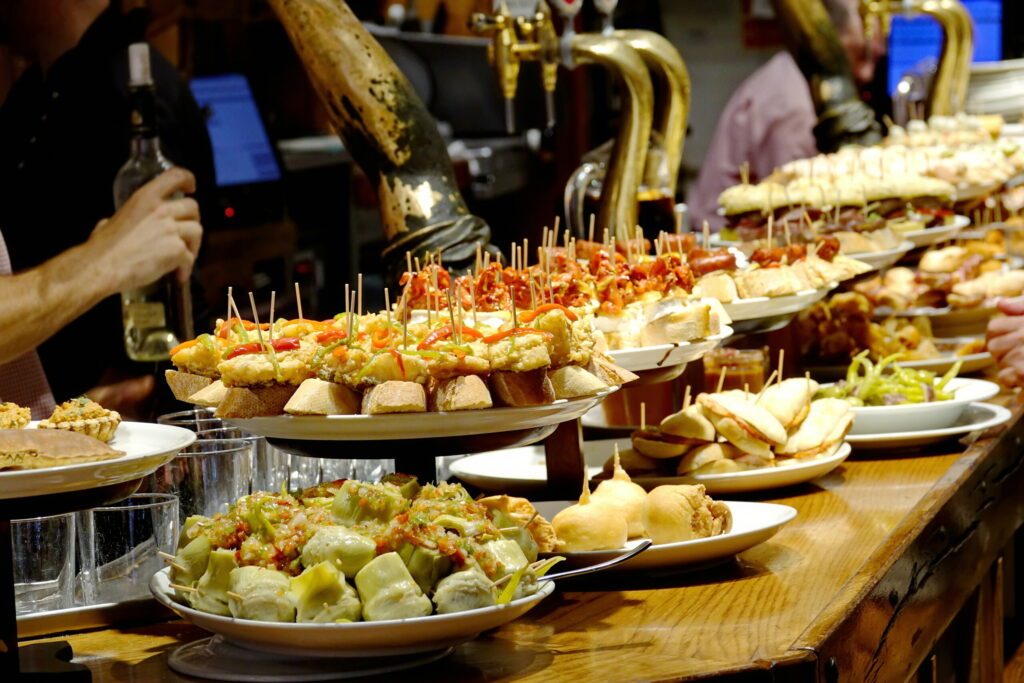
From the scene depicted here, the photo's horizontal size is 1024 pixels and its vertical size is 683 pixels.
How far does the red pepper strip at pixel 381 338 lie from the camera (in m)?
1.78

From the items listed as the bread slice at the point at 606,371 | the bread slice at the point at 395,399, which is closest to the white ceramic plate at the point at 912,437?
the bread slice at the point at 606,371

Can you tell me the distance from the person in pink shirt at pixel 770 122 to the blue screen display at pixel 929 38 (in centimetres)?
111

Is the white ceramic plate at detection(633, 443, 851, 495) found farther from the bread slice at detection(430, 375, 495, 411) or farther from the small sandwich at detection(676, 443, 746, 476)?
the bread slice at detection(430, 375, 495, 411)

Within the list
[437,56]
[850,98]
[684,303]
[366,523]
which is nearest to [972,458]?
[684,303]

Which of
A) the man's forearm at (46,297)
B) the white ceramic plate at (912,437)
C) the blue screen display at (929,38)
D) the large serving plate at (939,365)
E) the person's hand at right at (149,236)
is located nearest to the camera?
the white ceramic plate at (912,437)

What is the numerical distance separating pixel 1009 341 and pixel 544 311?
159 centimetres

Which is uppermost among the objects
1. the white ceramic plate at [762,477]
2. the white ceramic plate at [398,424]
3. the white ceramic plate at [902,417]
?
the white ceramic plate at [398,424]

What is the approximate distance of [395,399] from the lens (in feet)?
5.41

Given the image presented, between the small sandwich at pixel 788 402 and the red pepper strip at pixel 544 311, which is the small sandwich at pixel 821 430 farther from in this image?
the red pepper strip at pixel 544 311

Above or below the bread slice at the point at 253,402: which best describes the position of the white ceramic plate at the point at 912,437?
below

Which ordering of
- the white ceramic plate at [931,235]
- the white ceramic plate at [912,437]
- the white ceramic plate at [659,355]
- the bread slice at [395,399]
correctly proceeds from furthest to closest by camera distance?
the white ceramic plate at [931,235] < the white ceramic plate at [912,437] < the white ceramic plate at [659,355] < the bread slice at [395,399]

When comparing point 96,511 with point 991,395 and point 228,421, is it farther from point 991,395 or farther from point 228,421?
point 991,395

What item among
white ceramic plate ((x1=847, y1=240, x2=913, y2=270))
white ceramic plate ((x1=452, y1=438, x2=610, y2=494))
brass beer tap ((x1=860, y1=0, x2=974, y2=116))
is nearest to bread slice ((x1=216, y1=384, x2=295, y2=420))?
white ceramic plate ((x1=452, y1=438, x2=610, y2=494))

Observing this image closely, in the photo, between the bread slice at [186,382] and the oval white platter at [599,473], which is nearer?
the bread slice at [186,382]
